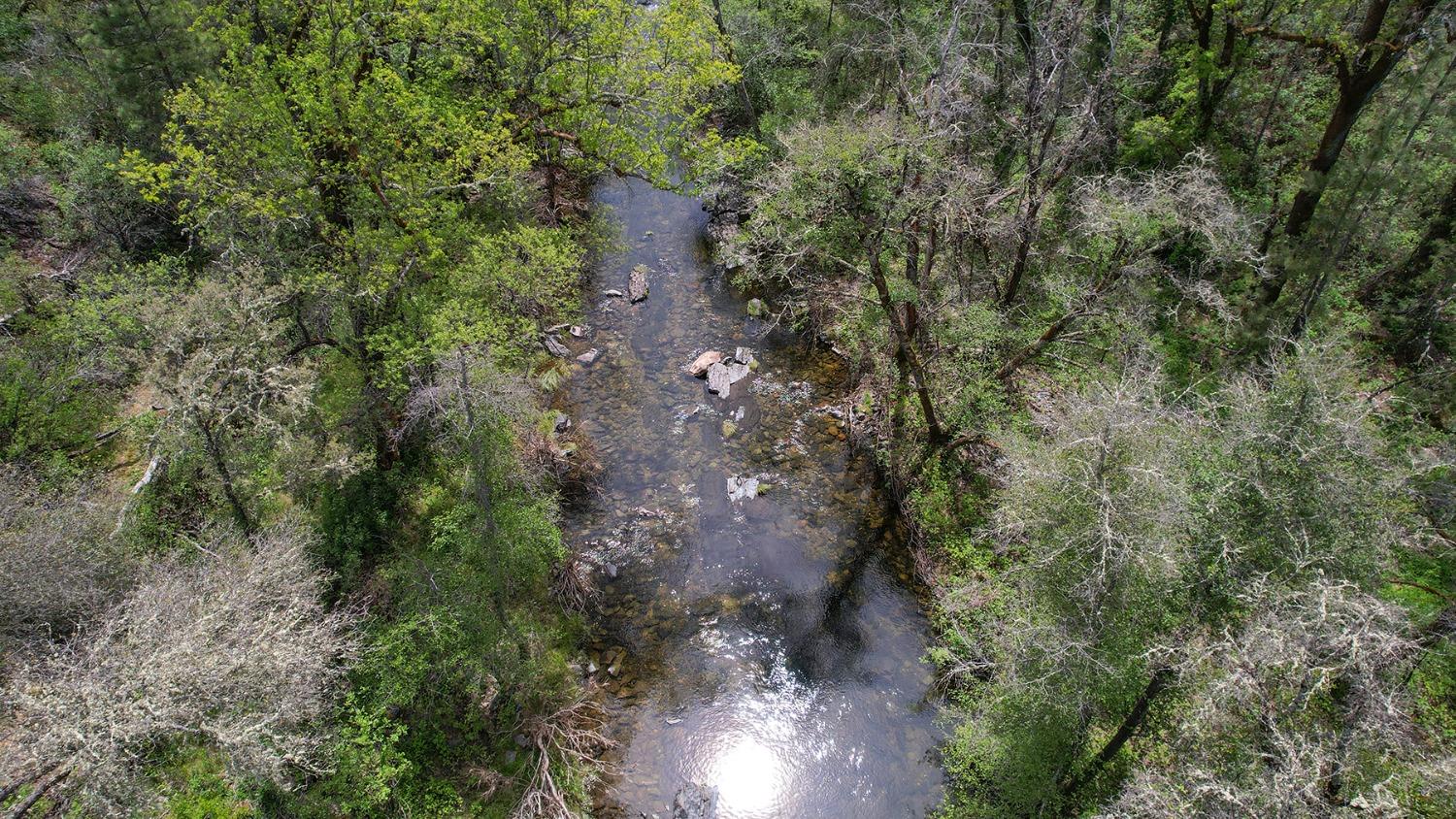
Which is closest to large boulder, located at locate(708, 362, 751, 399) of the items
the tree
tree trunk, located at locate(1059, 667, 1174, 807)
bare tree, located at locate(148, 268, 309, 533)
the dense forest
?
the dense forest

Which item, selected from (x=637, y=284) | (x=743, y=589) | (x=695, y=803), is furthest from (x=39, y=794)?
(x=637, y=284)

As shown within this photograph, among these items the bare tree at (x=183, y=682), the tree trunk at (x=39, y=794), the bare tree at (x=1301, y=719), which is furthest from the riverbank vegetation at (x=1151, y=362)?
the tree trunk at (x=39, y=794)

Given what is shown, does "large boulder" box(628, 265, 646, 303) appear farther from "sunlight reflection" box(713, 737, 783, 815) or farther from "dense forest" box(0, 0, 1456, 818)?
"sunlight reflection" box(713, 737, 783, 815)

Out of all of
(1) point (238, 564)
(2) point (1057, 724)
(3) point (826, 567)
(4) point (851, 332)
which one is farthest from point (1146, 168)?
(1) point (238, 564)

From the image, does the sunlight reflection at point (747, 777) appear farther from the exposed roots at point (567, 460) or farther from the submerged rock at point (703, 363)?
the submerged rock at point (703, 363)

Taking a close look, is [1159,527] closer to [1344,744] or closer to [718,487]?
[1344,744]

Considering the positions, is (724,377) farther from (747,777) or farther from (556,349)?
Result: (747,777)
